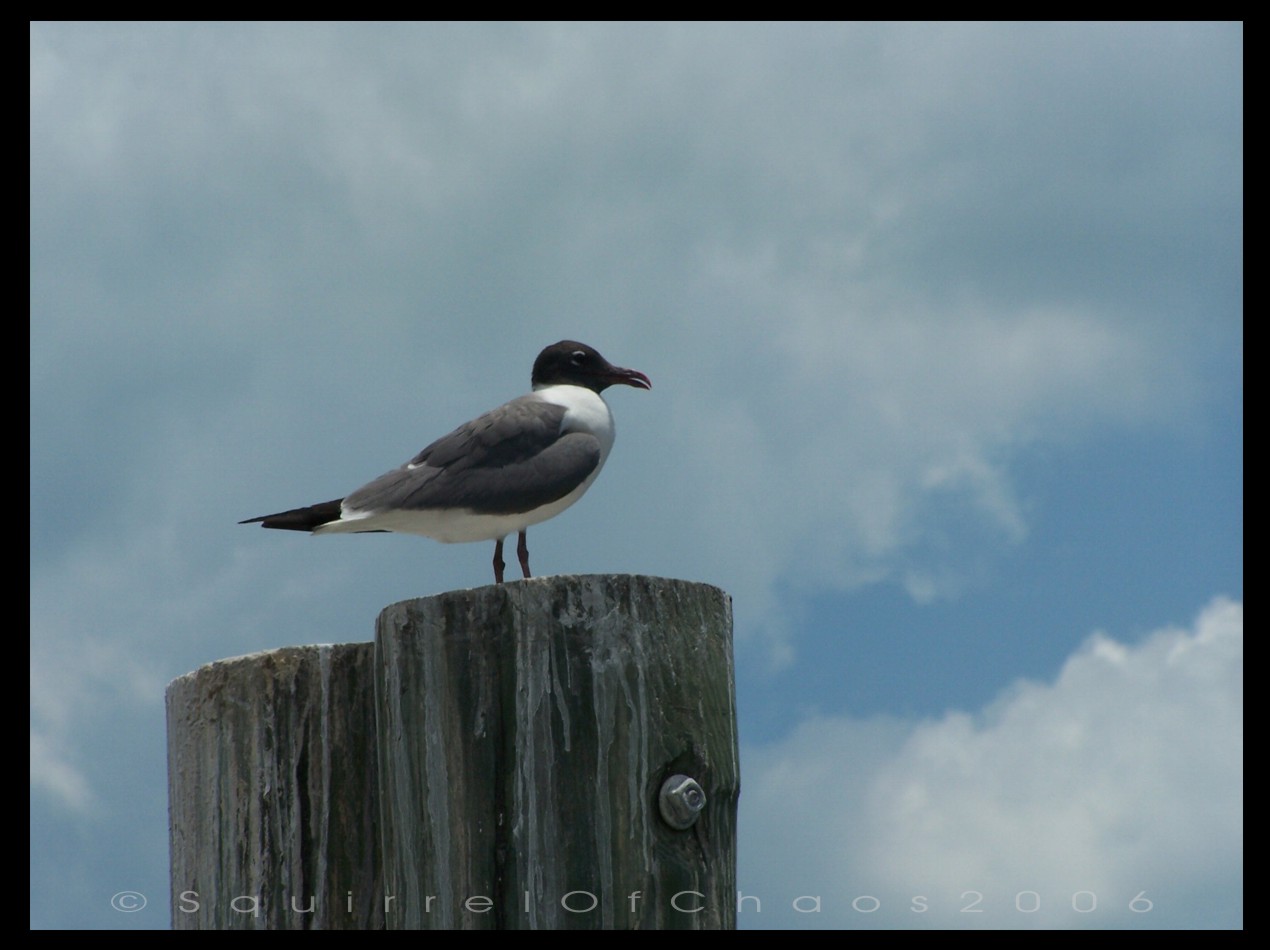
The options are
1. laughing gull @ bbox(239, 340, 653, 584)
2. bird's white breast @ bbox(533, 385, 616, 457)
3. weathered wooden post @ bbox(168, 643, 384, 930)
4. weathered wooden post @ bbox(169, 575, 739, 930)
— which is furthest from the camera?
bird's white breast @ bbox(533, 385, 616, 457)

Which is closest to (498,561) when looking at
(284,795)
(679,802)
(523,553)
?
(523,553)

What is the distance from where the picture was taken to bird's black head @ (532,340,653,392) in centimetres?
791

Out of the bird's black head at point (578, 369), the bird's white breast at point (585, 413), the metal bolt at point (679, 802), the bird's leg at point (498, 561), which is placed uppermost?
the bird's black head at point (578, 369)

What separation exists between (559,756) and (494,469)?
3.02m

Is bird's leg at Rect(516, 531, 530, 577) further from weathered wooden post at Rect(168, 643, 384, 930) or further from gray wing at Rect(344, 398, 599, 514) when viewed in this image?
weathered wooden post at Rect(168, 643, 384, 930)

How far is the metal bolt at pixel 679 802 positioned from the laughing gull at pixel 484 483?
2.93 metres

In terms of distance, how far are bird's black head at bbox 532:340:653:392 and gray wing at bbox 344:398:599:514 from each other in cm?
101

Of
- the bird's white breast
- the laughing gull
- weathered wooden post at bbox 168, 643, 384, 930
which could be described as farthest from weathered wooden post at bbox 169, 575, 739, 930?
the bird's white breast

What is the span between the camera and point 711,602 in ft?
13.1

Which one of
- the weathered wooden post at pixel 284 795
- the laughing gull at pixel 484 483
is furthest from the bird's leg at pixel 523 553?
the weathered wooden post at pixel 284 795

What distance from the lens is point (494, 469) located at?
659 centimetres

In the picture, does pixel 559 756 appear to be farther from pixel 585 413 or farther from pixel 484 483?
pixel 585 413

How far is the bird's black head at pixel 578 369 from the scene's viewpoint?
7.91 metres

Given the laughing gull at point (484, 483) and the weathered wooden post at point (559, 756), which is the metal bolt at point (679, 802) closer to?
the weathered wooden post at point (559, 756)
